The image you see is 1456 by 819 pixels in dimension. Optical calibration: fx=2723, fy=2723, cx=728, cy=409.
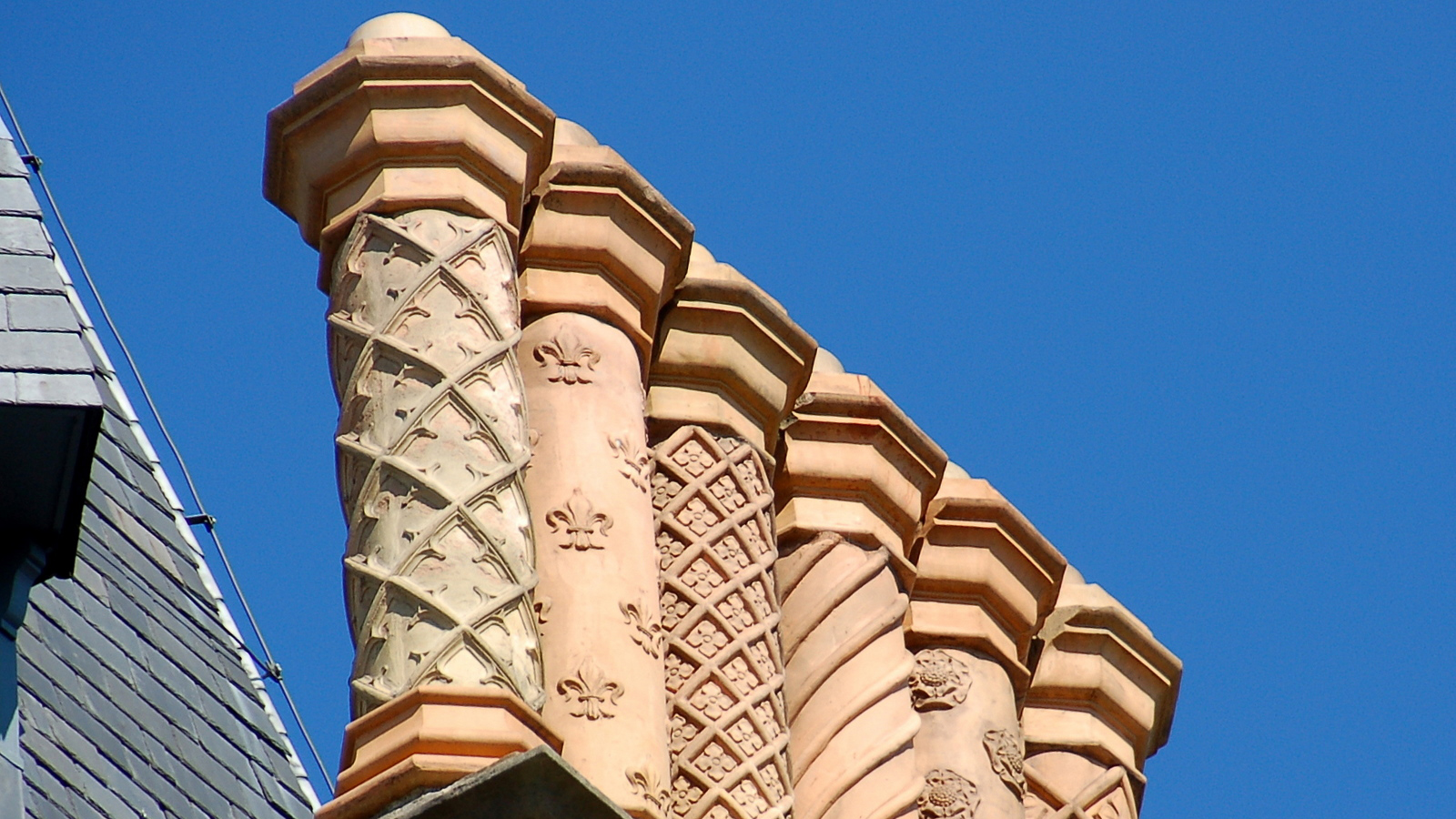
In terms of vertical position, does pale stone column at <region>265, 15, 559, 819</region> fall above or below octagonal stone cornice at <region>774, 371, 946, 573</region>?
below

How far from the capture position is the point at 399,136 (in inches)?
265

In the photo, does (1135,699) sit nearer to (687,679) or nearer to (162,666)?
(687,679)

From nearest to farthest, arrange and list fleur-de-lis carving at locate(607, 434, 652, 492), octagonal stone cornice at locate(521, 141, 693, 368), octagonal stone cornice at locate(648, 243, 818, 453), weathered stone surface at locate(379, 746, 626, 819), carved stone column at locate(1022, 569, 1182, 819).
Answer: weathered stone surface at locate(379, 746, 626, 819) → fleur-de-lis carving at locate(607, 434, 652, 492) → octagonal stone cornice at locate(521, 141, 693, 368) → octagonal stone cornice at locate(648, 243, 818, 453) → carved stone column at locate(1022, 569, 1182, 819)

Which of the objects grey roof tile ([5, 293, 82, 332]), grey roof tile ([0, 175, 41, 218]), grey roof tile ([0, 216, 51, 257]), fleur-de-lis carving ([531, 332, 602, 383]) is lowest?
grey roof tile ([5, 293, 82, 332])

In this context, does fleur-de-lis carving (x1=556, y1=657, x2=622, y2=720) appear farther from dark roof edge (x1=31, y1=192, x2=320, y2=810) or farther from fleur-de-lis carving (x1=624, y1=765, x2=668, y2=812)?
dark roof edge (x1=31, y1=192, x2=320, y2=810)

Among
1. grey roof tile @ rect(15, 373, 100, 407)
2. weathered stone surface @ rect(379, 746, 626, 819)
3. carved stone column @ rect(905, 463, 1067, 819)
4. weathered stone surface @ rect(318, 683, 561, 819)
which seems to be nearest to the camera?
weathered stone surface @ rect(379, 746, 626, 819)

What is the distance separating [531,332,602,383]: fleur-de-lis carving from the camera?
22.5 feet

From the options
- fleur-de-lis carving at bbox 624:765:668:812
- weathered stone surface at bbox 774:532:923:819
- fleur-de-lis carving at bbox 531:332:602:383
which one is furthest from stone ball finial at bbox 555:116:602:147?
fleur-de-lis carving at bbox 624:765:668:812

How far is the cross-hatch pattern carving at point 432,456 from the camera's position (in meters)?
5.93

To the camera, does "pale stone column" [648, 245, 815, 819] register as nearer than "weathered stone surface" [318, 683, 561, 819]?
No

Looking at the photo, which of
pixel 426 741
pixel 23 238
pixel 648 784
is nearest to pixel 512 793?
pixel 426 741

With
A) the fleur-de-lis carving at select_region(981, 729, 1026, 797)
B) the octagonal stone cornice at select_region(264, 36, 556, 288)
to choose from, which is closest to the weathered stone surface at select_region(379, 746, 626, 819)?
the octagonal stone cornice at select_region(264, 36, 556, 288)

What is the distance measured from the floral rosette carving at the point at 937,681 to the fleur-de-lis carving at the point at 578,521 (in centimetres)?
170

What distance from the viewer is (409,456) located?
619cm
